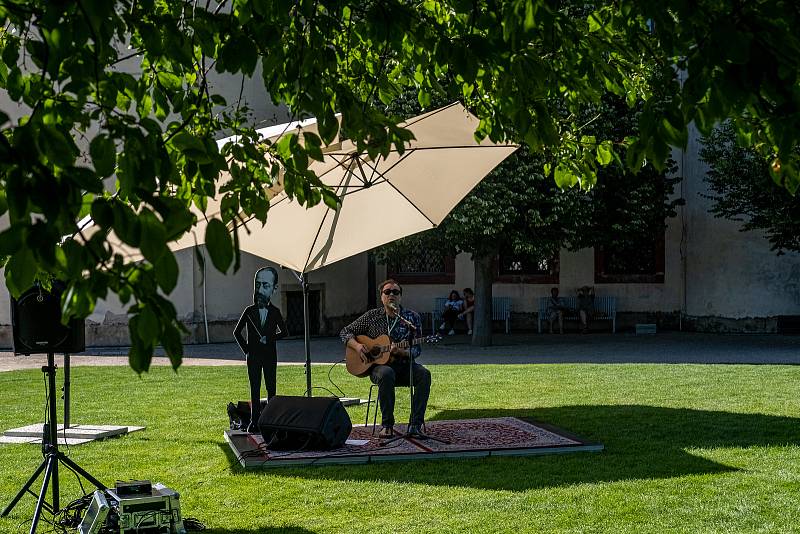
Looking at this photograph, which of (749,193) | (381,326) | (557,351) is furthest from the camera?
(749,193)

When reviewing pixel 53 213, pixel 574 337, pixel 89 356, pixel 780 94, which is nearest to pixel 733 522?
pixel 780 94

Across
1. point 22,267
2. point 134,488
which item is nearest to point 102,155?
point 22,267

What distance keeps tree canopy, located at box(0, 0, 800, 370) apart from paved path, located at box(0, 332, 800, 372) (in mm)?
15285

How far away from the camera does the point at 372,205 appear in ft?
40.2

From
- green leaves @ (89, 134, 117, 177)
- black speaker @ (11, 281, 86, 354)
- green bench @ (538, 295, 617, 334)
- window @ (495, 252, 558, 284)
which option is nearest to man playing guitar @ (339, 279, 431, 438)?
black speaker @ (11, 281, 86, 354)

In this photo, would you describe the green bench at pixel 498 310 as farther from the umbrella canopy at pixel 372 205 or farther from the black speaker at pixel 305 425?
the black speaker at pixel 305 425

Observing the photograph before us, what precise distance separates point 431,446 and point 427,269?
21521 millimetres

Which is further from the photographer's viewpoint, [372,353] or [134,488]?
[372,353]

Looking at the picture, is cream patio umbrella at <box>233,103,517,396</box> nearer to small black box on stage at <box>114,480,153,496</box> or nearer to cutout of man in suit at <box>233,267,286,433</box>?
cutout of man in suit at <box>233,267,286,433</box>

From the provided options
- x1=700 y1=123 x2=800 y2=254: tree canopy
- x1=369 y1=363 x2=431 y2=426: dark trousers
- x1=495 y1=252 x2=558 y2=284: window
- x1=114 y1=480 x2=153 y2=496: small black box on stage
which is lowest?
x1=114 y1=480 x2=153 y2=496: small black box on stage

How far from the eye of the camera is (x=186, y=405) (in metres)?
14.5

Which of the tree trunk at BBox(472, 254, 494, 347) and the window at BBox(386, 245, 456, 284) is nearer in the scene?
the tree trunk at BBox(472, 254, 494, 347)

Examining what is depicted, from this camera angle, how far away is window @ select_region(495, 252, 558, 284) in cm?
3122

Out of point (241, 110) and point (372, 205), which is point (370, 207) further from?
point (241, 110)
